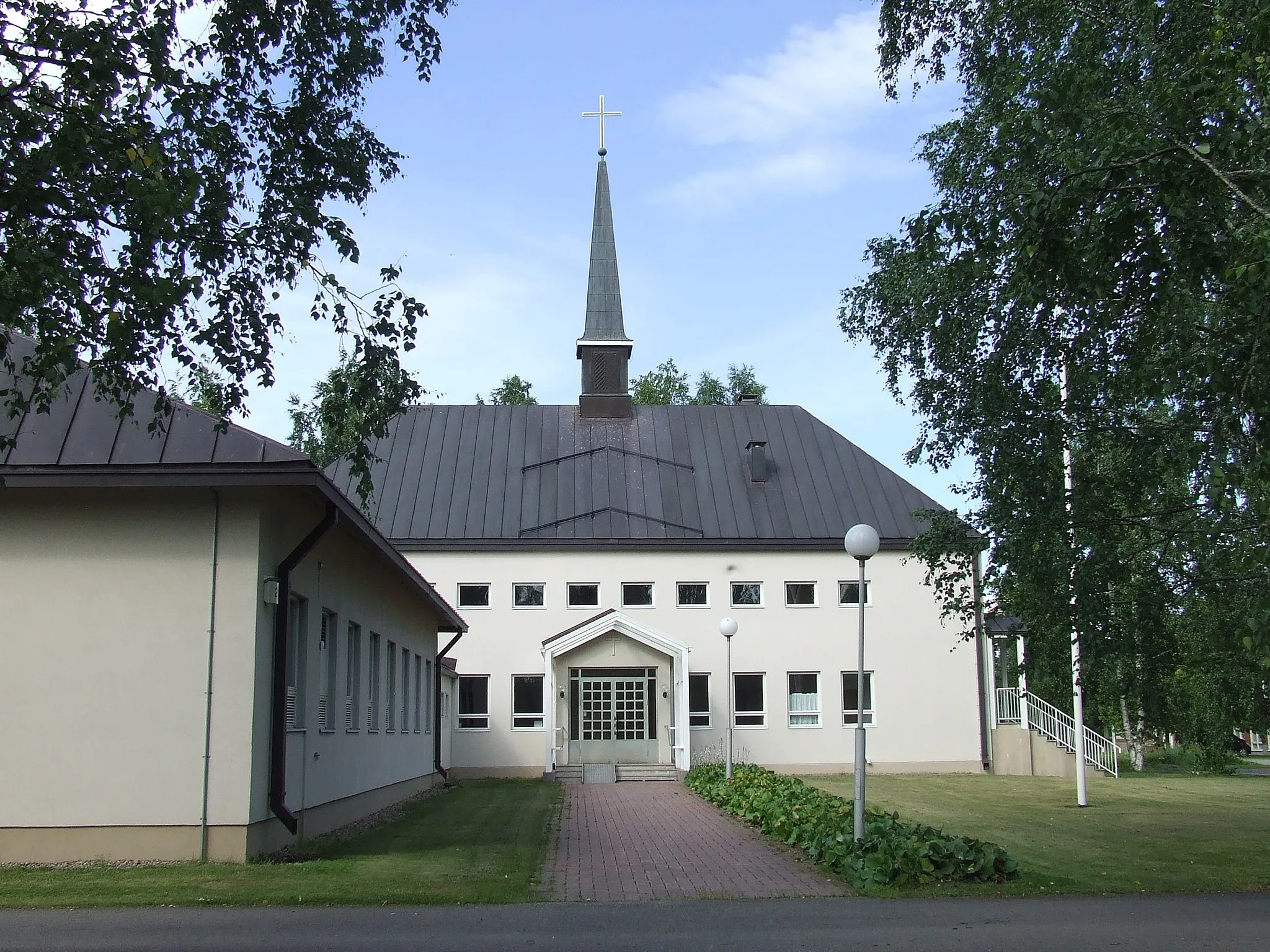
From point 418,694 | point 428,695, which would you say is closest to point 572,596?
point 428,695

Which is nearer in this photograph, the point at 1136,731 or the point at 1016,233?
the point at 1016,233

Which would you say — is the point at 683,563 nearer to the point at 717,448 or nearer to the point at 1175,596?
the point at 717,448

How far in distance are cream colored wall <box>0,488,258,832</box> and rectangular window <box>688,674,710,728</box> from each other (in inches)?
915

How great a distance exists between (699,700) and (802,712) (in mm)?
2850

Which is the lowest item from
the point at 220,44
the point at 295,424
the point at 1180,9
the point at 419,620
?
the point at 419,620

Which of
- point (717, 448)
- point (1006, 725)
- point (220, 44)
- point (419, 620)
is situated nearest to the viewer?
point (220, 44)

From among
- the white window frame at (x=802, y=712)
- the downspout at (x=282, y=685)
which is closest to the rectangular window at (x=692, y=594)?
the white window frame at (x=802, y=712)

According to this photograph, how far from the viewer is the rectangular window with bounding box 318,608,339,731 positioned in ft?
50.5

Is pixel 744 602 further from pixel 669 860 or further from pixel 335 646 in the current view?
pixel 669 860

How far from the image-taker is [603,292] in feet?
132

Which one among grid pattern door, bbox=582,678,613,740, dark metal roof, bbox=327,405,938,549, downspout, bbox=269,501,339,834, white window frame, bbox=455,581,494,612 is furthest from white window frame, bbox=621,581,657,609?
downspout, bbox=269,501,339,834

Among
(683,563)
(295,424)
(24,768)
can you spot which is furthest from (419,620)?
(295,424)

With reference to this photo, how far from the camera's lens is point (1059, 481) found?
16109 mm

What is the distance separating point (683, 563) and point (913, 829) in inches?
901
